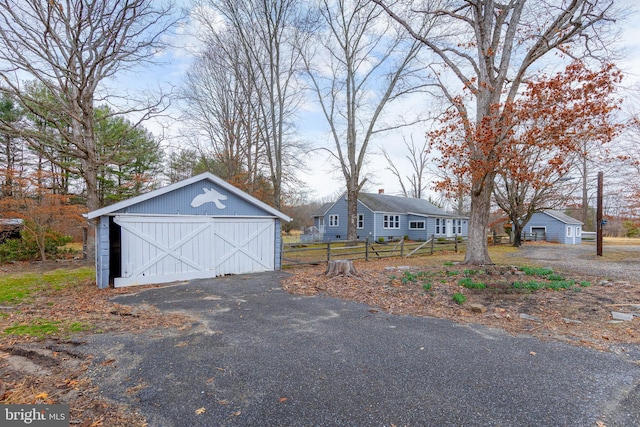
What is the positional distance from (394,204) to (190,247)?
23.6 metres

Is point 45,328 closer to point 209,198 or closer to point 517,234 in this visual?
point 209,198

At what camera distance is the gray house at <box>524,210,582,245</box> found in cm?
2852

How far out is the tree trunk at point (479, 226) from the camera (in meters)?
10.9

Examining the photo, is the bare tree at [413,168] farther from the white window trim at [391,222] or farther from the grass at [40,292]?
the grass at [40,292]

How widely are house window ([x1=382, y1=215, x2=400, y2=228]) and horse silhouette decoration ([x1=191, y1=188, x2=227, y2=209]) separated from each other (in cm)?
1961

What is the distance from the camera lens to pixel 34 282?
8844 mm

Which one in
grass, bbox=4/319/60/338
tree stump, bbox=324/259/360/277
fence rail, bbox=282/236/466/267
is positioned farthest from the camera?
fence rail, bbox=282/236/466/267

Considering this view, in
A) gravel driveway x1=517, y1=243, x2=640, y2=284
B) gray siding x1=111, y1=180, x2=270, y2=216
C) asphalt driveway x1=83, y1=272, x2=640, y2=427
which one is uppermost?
gray siding x1=111, y1=180, x2=270, y2=216

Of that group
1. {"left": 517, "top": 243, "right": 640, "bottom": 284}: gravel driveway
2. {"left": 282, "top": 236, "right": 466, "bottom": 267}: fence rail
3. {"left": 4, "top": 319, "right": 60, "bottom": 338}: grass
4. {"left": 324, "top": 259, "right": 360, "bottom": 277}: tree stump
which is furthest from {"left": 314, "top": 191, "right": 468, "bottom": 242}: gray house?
{"left": 4, "top": 319, "right": 60, "bottom": 338}: grass

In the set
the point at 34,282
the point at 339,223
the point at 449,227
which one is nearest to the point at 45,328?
the point at 34,282

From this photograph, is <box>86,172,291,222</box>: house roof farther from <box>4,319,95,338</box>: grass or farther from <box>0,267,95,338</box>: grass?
<box>4,319,95,338</box>: grass

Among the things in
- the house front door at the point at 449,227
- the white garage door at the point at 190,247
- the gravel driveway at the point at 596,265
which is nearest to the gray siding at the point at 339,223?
the house front door at the point at 449,227

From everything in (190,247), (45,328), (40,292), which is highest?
(190,247)

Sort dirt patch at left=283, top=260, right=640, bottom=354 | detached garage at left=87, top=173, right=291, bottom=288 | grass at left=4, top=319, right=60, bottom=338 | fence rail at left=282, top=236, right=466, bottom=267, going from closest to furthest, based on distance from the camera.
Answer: grass at left=4, top=319, right=60, bottom=338, dirt patch at left=283, top=260, right=640, bottom=354, detached garage at left=87, top=173, right=291, bottom=288, fence rail at left=282, top=236, right=466, bottom=267
